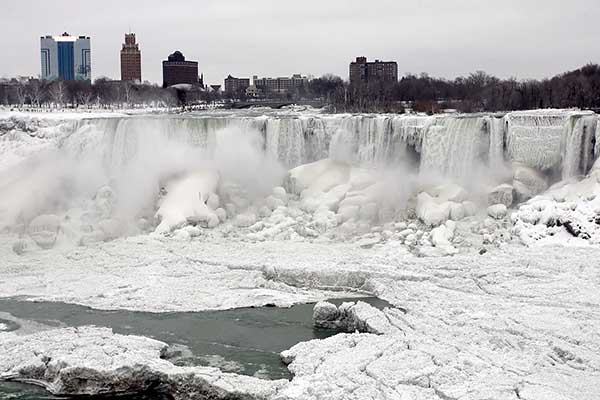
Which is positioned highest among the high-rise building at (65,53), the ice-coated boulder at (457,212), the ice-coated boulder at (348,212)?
the high-rise building at (65,53)

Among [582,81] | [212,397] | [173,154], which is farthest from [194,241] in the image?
[582,81]

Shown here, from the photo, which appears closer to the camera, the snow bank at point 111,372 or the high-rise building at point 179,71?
the snow bank at point 111,372

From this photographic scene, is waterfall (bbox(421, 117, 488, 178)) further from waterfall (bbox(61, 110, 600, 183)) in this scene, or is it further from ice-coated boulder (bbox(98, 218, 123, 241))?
ice-coated boulder (bbox(98, 218, 123, 241))

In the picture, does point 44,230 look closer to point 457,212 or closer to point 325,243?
point 325,243

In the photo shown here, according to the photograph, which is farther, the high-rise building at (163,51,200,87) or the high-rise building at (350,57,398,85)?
the high-rise building at (163,51,200,87)

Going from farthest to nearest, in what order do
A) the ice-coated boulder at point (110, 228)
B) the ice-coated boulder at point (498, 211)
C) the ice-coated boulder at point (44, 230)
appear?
the ice-coated boulder at point (110, 228)
the ice-coated boulder at point (498, 211)
the ice-coated boulder at point (44, 230)

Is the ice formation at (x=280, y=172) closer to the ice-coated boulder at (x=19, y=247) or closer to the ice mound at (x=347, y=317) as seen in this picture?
the ice-coated boulder at (x=19, y=247)

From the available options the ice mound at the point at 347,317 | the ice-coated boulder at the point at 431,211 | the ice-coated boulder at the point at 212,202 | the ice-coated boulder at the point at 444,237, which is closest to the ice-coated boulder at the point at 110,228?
the ice-coated boulder at the point at 212,202

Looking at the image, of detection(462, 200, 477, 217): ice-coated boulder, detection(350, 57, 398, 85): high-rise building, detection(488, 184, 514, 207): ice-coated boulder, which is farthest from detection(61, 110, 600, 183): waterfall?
detection(350, 57, 398, 85): high-rise building
